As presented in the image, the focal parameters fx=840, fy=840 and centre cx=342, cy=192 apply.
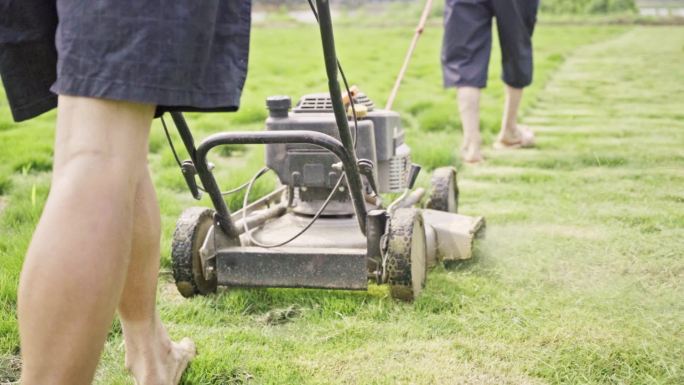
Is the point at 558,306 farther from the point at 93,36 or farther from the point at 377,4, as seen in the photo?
the point at 377,4

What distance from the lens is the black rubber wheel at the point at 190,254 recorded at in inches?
81.9

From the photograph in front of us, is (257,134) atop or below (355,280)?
atop

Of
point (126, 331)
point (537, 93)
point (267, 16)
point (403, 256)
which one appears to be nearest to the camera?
point (126, 331)

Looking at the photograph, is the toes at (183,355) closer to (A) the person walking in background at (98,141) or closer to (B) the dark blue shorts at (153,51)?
(A) the person walking in background at (98,141)

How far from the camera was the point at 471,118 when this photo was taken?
3.88 m

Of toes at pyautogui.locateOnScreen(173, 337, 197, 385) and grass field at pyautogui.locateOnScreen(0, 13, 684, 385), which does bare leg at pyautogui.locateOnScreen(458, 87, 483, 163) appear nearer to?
grass field at pyautogui.locateOnScreen(0, 13, 684, 385)

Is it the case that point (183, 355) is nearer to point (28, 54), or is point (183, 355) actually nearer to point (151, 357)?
point (151, 357)

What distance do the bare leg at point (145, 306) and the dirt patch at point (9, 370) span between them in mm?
301

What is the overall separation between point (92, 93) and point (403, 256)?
1053 mm

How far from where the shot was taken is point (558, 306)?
2.03 meters

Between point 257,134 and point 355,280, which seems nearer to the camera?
point 257,134

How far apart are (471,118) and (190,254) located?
2111 millimetres

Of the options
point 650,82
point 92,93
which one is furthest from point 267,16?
point 92,93

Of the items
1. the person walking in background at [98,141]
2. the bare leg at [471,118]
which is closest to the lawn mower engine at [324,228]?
the person walking in background at [98,141]
